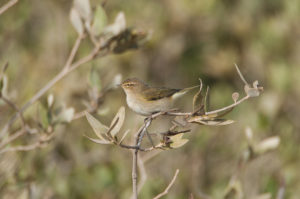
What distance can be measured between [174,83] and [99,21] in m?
3.25

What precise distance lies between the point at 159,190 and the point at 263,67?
2.46 m

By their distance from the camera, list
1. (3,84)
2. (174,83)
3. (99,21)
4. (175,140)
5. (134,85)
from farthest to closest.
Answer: (174,83) < (134,85) < (99,21) < (3,84) < (175,140)

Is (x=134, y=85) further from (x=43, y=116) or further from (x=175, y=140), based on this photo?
(x=175, y=140)

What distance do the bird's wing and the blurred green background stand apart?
0.18m

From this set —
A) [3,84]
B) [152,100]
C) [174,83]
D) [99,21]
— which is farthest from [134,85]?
[174,83]

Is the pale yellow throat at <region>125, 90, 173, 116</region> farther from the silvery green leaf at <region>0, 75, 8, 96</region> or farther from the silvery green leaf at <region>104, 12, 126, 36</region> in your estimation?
the silvery green leaf at <region>0, 75, 8, 96</region>

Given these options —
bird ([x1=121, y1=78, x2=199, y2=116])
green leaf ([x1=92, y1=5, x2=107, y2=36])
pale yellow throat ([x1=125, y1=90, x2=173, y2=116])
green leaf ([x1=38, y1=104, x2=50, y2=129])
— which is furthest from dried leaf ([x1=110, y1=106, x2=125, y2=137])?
green leaf ([x1=92, y1=5, x2=107, y2=36])

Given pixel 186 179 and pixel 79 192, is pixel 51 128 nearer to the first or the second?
pixel 79 192

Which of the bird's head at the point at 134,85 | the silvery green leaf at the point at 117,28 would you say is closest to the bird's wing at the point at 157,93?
the bird's head at the point at 134,85

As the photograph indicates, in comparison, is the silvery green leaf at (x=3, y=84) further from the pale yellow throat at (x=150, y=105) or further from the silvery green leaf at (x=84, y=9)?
the pale yellow throat at (x=150, y=105)

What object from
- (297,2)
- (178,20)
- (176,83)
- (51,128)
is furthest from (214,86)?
(51,128)

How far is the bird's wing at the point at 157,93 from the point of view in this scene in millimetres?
2622

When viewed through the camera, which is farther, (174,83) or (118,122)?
(174,83)

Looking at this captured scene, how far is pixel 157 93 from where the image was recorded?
2.77 m
